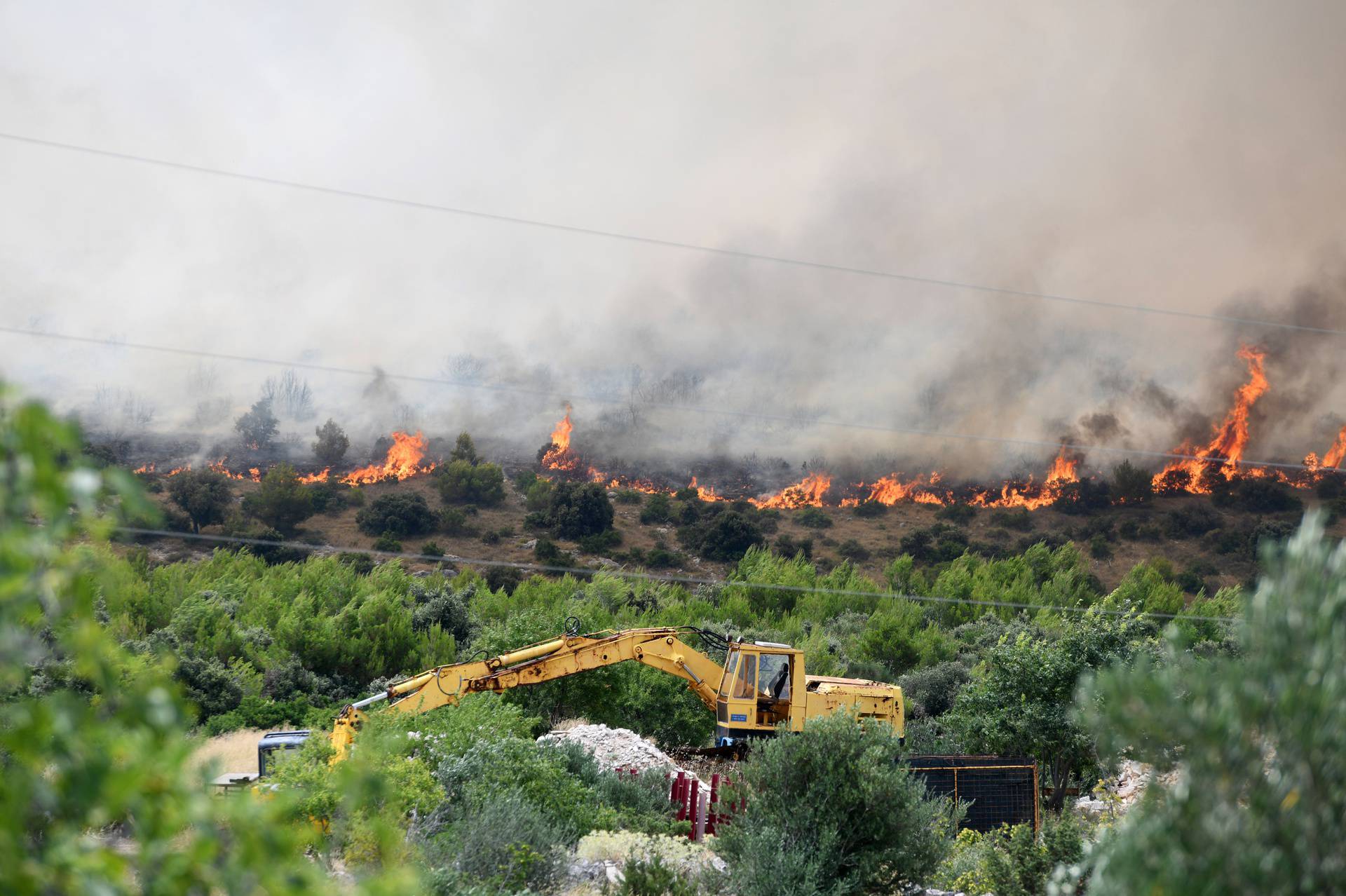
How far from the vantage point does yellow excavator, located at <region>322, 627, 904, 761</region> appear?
21.6 meters

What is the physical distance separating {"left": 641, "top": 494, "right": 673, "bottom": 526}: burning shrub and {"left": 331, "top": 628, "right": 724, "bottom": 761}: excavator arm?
6573 cm

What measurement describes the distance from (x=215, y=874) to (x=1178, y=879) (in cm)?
327

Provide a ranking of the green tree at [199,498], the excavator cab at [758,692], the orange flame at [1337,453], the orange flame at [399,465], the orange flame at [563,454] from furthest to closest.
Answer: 1. the orange flame at [1337,453]
2. the orange flame at [563,454]
3. the orange flame at [399,465]
4. the green tree at [199,498]
5. the excavator cab at [758,692]

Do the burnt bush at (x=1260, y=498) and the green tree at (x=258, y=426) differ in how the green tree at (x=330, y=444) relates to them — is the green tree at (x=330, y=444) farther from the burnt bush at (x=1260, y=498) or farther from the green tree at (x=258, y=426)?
the burnt bush at (x=1260, y=498)

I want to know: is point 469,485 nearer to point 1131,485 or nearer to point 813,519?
point 813,519

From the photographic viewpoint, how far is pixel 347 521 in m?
83.9

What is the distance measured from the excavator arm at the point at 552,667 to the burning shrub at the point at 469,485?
6547 cm

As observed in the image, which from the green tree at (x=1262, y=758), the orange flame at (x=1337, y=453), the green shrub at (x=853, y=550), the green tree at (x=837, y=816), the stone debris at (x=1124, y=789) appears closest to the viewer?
the green tree at (x=1262, y=758)

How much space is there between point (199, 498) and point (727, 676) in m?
66.0

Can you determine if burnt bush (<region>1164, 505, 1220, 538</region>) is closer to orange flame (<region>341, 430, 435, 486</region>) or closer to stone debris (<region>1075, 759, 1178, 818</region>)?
orange flame (<region>341, 430, 435, 486</region>)

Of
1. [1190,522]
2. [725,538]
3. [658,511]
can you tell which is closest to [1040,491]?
[1190,522]

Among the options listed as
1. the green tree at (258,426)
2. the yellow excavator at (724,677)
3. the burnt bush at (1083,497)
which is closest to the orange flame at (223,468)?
the green tree at (258,426)

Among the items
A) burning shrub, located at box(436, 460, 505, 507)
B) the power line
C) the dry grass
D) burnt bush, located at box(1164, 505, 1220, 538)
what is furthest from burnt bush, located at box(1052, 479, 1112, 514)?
the dry grass

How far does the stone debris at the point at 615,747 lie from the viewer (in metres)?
21.3
